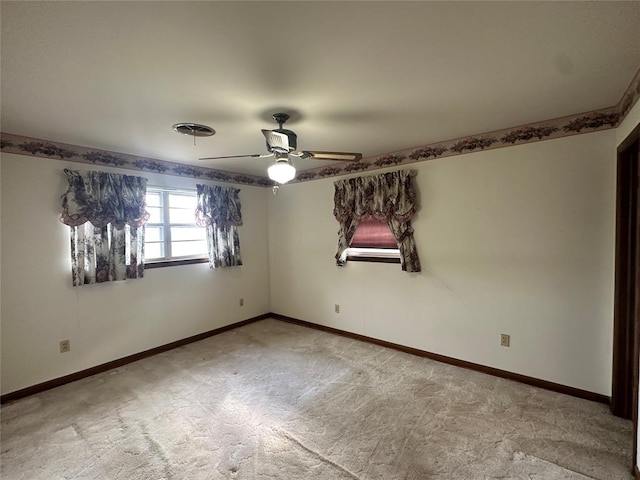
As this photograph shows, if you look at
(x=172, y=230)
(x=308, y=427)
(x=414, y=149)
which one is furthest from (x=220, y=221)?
(x=308, y=427)

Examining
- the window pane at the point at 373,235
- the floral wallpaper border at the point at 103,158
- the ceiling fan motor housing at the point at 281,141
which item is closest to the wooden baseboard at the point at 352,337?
the window pane at the point at 373,235

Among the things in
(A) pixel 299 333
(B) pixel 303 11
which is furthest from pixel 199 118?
(A) pixel 299 333

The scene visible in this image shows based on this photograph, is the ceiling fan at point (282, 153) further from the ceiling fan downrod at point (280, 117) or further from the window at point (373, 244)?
the window at point (373, 244)

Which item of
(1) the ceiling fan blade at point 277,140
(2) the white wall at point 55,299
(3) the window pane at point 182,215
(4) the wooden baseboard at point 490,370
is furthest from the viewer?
(3) the window pane at point 182,215

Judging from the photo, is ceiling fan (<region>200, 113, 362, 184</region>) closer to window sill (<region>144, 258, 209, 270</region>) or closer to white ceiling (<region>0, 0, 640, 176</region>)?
white ceiling (<region>0, 0, 640, 176</region>)

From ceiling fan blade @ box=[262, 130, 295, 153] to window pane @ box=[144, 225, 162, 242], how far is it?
2.25 metres

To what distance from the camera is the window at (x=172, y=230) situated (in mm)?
3633

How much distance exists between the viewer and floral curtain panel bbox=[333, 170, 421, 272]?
3.36m

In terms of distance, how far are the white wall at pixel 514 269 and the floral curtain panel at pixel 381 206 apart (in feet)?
0.42

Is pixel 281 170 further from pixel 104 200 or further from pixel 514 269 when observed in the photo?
pixel 514 269

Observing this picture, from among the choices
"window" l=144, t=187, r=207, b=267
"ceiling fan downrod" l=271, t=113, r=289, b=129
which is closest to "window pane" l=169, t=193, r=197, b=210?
"window" l=144, t=187, r=207, b=267

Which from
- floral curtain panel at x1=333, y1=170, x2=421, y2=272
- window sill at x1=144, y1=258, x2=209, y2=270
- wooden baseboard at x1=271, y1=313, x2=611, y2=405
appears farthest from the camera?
window sill at x1=144, y1=258, x2=209, y2=270

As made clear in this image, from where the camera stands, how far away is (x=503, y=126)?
2691 mm

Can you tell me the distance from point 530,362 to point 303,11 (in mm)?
3272
